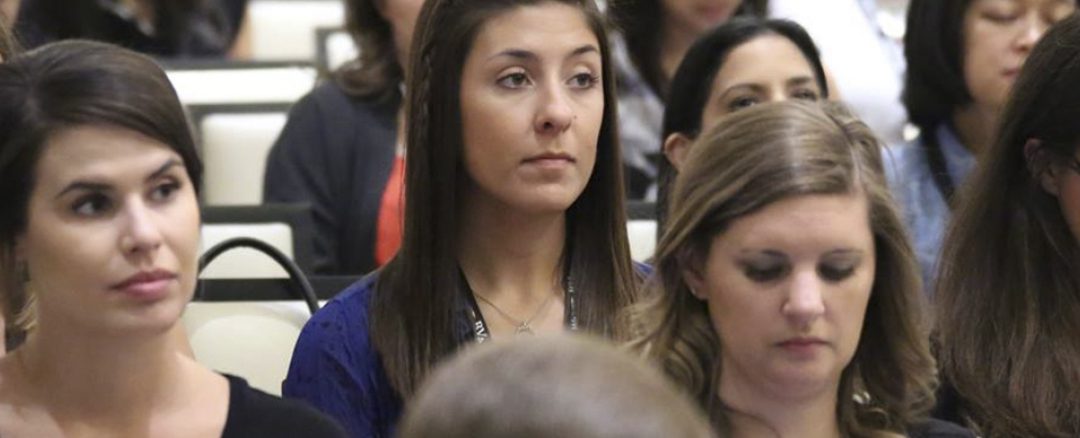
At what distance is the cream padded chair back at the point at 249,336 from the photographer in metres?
3.31

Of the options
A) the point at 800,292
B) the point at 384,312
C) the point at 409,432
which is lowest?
the point at 384,312

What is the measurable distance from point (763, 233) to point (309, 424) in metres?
0.53

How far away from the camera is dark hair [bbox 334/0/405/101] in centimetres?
412

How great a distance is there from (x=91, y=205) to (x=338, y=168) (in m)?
1.71

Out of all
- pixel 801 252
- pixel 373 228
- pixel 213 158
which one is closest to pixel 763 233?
pixel 801 252

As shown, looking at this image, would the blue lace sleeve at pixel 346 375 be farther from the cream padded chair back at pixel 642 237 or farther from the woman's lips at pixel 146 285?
the cream padded chair back at pixel 642 237

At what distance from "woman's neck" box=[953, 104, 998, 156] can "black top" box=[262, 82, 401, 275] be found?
100 centimetres

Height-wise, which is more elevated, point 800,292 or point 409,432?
point 409,432

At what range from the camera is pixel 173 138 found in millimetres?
2420

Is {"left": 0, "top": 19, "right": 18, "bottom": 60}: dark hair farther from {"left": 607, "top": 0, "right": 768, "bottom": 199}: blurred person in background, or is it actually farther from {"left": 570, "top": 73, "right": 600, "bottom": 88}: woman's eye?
{"left": 607, "top": 0, "right": 768, "bottom": 199}: blurred person in background

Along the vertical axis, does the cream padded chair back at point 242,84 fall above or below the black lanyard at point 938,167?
below

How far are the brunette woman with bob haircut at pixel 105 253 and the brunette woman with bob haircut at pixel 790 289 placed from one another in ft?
1.36

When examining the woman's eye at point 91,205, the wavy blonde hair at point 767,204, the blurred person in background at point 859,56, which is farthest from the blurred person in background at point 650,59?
the woman's eye at point 91,205

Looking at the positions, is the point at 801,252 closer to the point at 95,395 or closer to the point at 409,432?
the point at 95,395
